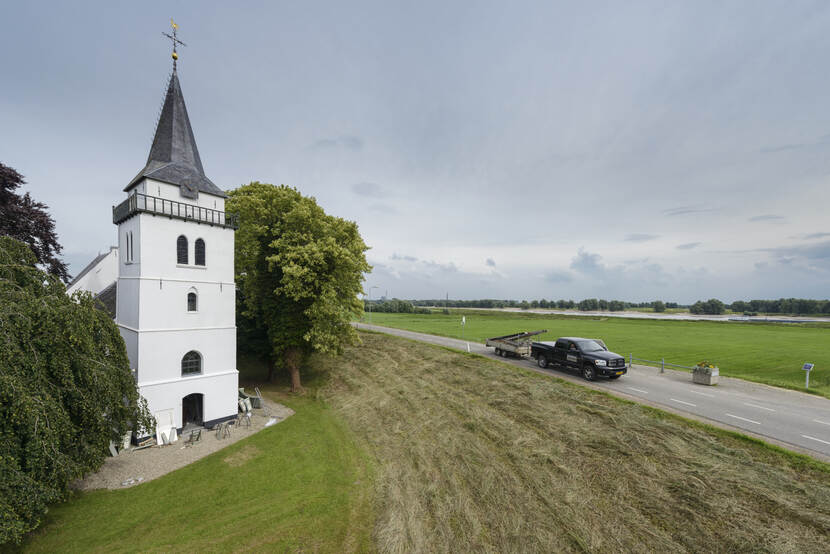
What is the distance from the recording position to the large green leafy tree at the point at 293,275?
19.1 metres

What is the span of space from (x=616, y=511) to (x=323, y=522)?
27.2 feet

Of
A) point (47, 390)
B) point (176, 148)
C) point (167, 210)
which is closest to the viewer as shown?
point (47, 390)

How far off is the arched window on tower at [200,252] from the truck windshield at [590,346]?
21.0 m

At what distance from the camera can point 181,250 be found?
50.7 ft

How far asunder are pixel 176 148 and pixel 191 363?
1111 centimetres

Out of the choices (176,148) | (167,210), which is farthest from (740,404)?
(176,148)

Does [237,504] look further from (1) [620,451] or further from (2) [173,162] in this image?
(2) [173,162]

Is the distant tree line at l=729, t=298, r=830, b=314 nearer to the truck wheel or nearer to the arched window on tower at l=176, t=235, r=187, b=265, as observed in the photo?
the truck wheel

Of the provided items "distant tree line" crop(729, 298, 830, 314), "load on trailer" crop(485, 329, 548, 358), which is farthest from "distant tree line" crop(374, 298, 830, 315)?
"load on trailer" crop(485, 329, 548, 358)

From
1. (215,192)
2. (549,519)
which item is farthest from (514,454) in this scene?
(215,192)

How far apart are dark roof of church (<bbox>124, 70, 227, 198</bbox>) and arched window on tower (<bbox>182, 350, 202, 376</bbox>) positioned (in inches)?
325

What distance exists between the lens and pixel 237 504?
10.4 meters

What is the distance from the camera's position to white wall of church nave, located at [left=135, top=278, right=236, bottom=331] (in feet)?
46.9

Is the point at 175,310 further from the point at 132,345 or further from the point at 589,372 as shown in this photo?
the point at 589,372
